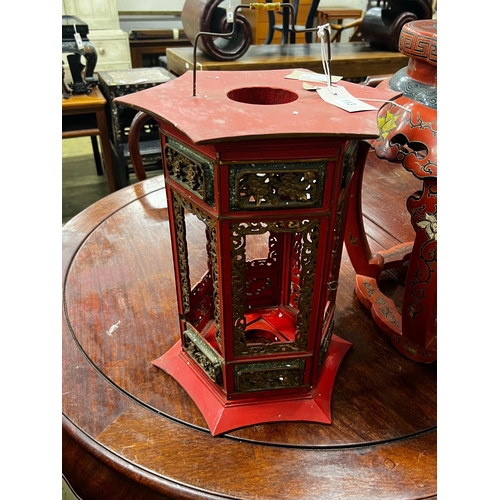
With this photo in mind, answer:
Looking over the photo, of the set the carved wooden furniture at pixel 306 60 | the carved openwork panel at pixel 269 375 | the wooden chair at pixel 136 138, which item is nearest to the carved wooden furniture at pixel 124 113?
the carved wooden furniture at pixel 306 60

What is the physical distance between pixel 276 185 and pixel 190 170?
0.10 metres

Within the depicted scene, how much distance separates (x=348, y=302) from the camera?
862mm

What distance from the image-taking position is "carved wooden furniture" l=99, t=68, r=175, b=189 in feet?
6.53

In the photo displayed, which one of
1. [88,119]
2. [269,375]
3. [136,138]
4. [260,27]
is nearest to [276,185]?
[269,375]

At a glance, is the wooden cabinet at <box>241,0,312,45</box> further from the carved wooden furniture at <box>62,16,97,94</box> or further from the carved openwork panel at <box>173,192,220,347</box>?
the carved openwork panel at <box>173,192,220,347</box>

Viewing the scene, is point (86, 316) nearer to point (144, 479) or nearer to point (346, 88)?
point (144, 479)

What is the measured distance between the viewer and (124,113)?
2098mm

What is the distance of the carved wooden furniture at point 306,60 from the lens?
69.1 inches

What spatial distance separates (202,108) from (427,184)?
1.04 feet

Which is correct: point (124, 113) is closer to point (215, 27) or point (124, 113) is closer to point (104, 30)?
point (215, 27)

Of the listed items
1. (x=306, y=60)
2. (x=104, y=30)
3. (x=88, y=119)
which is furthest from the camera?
(x=104, y=30)

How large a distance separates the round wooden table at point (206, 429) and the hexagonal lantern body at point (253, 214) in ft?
0.10

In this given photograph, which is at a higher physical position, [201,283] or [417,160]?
[417,160]

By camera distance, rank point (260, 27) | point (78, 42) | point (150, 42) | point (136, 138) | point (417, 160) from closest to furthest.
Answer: point (417, 160) < point (136, 138) < point (78, 42) < point (150, 42) < point (260, 27)
